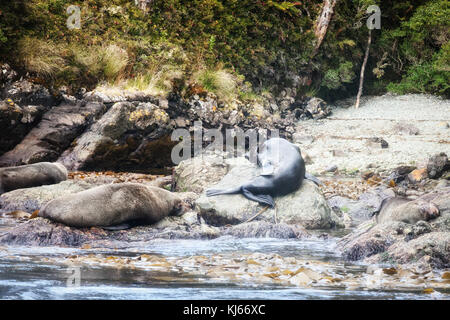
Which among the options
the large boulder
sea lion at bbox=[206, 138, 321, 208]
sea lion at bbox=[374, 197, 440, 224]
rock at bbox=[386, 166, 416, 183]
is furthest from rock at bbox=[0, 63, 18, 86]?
rock at bbox=[386, 166, 416, 183]

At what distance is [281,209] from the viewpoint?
20.6 feet

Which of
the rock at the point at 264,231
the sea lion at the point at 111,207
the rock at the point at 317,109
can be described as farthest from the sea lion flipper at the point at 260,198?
the rock at the point at 317,109

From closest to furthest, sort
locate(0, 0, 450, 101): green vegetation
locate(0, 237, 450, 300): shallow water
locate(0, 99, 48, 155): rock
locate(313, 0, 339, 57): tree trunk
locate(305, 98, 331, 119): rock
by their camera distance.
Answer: locate(0, 237, 450, 300): shallow water
locate(0, 99, 48, 155): rock
locate(0, 0, 450, 101): green vegetation
locate(305, 98, 331, 119): rock
locate(313, 0, 339, 57): tree trunk

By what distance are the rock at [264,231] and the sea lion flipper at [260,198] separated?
54cm

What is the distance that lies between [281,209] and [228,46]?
998cm

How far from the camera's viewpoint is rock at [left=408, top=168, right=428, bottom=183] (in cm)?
938

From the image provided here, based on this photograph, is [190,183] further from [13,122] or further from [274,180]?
[13,122]

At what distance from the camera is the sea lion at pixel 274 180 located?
635cm

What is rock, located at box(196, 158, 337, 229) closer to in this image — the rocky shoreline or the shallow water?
the rocky shoreline

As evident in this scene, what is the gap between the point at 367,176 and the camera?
33.4 ft

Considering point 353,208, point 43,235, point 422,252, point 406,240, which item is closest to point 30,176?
point 43,235

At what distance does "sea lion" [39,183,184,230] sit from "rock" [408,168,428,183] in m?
5.39

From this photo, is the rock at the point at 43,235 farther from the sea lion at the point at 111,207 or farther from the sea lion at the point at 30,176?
the sea lion at the point at 30,176
